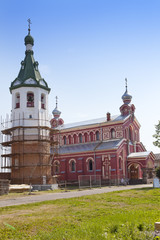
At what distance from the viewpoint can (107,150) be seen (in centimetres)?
4203

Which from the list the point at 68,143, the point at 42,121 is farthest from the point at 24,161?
the point at 68,143

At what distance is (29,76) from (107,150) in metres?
16.6

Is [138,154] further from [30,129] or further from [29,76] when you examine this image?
[29,76]

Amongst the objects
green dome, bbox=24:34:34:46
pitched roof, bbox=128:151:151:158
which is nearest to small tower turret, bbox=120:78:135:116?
pitched roof, bbox=128:151:151:158

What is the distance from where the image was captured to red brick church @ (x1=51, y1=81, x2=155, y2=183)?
41.5m

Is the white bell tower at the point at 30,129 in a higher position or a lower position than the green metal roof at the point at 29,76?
lower

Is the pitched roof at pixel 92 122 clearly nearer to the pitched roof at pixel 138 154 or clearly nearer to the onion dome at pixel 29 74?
the pitched roof at pixel 138 154

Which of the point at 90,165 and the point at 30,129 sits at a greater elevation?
the point at 30,129

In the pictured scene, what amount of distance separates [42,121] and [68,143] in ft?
52.4

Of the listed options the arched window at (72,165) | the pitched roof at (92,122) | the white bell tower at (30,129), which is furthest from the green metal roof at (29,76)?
the arched window at (72,165)

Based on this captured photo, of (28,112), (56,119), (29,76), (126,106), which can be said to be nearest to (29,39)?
(29,76)

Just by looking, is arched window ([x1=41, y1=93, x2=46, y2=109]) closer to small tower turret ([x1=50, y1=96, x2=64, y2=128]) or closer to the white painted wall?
the white painted wall

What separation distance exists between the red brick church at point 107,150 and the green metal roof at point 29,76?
10.8 m

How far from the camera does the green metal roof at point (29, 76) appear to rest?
35.2 m
